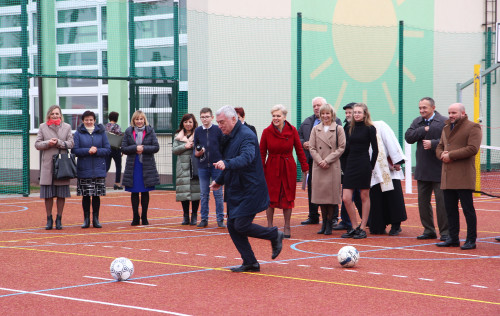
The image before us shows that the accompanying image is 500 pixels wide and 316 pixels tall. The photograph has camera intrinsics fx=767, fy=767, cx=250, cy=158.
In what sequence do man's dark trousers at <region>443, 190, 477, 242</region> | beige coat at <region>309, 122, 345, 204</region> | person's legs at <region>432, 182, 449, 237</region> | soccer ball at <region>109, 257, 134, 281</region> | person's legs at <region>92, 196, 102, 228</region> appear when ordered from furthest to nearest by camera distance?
1. person's legs at <region>92, 196, 102, 228</region>
2. beige coat at <region>309, 122, 345, 204</region>
3. person's legs at <region>432, 182, 449, 237</region>
4. man's dark trousers at <region>443, 190, 477, 242</region>
5. soccer ball at <region>109, 257, 134, 281</region>

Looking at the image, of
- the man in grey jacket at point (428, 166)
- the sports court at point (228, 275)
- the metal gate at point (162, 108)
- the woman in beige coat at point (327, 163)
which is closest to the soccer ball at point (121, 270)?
the sports court at point (228, 275)

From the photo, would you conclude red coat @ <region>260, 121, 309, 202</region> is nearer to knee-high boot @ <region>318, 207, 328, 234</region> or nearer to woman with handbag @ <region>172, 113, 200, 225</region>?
knee-high boot @ <region>318, 207, 328, 234</region>

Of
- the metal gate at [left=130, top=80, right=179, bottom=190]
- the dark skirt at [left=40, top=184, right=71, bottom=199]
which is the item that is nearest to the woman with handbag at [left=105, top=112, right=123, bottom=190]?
the metal gate at [left=130, top=80, right=179, bottom=190]

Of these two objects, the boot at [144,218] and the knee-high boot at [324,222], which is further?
the boot at [144,218]

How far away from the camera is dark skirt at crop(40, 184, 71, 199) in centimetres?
1157

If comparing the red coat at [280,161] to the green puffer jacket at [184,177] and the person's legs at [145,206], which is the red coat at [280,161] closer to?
the green puffer jacket at [184,177]

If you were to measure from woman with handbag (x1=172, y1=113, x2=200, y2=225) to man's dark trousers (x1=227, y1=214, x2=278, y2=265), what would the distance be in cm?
436

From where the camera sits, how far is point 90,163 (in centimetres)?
1179

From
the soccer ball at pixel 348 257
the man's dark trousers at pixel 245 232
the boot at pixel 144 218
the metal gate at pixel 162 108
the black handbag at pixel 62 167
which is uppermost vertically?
the metal gate at pixel 162 108

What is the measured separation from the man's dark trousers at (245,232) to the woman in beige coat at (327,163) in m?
2.94

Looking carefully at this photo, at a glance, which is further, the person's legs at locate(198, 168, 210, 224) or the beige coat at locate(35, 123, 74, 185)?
the person's legs at locate(198, 168, 210, 224)

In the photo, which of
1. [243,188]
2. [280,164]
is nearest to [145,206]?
[280,164]

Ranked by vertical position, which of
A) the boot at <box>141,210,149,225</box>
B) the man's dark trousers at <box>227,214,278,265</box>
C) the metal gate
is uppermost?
the metal gate

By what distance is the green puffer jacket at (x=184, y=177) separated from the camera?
481 inches
